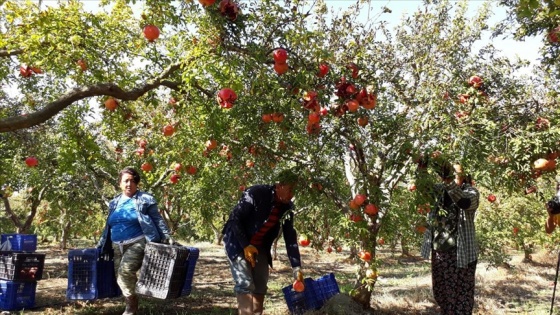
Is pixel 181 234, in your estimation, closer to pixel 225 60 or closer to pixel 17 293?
pixel 17 293

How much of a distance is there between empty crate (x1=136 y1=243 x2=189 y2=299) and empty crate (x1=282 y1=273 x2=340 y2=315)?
1.85 m

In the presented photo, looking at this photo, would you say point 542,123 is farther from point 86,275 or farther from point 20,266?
point 20,266

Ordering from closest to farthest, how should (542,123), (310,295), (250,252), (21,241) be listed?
(250,252) → (542,123) → (310,295) → (21,241)

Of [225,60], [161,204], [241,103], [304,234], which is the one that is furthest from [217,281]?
[225,60]

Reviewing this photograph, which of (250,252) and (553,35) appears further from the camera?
(553,35)

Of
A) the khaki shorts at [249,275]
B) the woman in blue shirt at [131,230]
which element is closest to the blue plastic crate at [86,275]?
the woman in blue shirt at [131,230]

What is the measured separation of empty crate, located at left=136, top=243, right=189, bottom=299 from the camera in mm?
3945

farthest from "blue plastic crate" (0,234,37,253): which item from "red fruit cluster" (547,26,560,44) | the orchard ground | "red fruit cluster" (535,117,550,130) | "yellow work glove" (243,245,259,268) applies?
"red fruit cluster" (547,26,560,44)

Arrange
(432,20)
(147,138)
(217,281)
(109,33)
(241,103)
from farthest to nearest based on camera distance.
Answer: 1. (217,281)
2. (147,138)
3. (432,20)
4. (109,33)
5. (241,103)

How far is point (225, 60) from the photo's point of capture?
3889mm

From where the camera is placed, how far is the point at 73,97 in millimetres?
4031

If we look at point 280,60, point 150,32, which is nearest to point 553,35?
point 280,60

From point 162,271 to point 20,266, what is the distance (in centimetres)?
224

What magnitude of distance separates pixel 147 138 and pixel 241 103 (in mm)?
A: 4898
